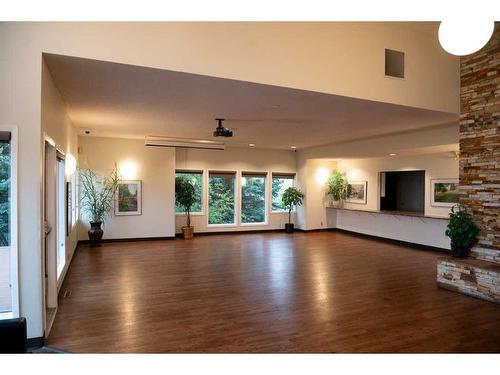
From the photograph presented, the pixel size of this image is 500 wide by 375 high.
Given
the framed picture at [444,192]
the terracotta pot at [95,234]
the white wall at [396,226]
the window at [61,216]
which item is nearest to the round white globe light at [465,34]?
the window at [61,216]

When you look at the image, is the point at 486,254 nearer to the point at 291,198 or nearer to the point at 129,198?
the point at 291,198

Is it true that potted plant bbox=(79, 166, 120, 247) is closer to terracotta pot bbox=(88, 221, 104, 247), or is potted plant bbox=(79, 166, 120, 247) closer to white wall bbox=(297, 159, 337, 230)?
terracotta pot bbox=(88, 221, 104, 247)

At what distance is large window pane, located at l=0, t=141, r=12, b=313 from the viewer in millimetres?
3160

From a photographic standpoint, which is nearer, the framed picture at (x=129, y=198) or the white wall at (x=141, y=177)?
the white wall at (x=141, y=177)

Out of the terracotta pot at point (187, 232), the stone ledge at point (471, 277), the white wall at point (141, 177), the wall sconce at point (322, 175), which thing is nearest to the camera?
the stone ledge at point (471, 277)

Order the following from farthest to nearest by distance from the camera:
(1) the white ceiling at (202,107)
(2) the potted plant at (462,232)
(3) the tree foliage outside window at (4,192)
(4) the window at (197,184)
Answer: (4) the window at (197,184) → (2) the potted plant at (462,232) → (1) the white ceiling at (202,107) → (3) the tree foliage outside window at (4,192)

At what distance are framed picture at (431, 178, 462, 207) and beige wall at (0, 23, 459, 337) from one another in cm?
302

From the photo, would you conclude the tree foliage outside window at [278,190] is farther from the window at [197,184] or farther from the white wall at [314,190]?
the window at [197,184]

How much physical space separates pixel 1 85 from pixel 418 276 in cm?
643

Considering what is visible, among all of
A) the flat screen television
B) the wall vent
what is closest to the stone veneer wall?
the wall vent

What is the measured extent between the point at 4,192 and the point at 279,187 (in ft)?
29.2

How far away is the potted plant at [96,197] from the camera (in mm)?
8094

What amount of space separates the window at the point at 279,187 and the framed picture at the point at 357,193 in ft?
6.69

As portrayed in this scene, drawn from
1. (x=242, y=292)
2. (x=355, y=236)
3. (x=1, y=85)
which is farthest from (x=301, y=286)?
(x=355, y=236)
